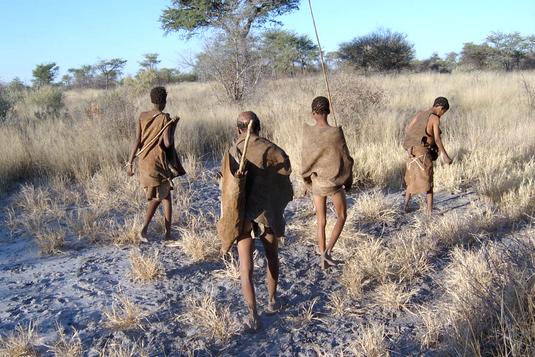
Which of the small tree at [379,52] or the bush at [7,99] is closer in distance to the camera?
the bush at [7,99]

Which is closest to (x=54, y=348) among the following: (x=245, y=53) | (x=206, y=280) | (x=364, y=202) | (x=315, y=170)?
(x=206, y=280)

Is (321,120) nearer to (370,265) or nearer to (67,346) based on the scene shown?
(370,265)

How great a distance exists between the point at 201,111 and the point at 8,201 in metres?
5.80

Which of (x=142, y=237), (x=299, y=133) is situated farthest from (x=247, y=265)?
(x=299, y=133)

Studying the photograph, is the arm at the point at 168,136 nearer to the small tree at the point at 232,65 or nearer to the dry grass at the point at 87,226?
the dry grass at the point at 87,226

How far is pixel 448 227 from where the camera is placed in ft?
14.9

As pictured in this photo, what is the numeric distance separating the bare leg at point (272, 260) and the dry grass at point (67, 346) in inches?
52.2

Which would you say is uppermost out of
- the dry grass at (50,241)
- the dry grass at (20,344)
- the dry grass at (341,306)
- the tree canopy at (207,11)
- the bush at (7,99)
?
the tree canopy at (207,11)

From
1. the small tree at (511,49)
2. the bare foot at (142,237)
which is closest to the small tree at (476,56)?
the small tree at (511,49)

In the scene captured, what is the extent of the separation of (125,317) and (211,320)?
0.62 metres

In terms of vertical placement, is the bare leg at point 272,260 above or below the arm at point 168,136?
below

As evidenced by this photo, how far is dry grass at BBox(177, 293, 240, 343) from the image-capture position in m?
3.14

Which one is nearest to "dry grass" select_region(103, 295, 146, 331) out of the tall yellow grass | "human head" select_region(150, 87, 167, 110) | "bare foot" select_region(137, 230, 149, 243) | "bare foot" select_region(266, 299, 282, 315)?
"bare foot" select_region(266, 299, 282, 315)

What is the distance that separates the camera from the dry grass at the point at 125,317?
10.6ft
